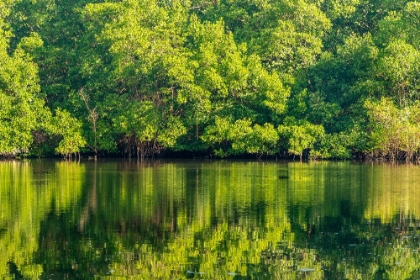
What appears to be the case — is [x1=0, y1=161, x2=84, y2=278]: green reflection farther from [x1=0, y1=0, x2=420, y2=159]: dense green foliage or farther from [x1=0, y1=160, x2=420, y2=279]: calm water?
[x1=0, y1=0, x2=420, y2=159]: dense green foliage

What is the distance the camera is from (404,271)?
61.9 feet

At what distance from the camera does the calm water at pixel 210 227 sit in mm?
19266

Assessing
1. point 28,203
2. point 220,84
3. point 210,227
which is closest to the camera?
point 210,227

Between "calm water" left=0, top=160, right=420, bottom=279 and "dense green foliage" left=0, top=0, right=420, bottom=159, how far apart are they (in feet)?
61.7

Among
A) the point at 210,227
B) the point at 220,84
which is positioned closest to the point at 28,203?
the point at 210,227

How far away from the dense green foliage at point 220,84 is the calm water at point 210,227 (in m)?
18.8

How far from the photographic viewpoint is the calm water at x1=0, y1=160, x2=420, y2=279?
758 inches

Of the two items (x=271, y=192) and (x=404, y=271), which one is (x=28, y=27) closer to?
(x=271, y=192)

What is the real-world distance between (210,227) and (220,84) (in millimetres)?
38572

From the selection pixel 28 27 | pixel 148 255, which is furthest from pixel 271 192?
pixel 28 27

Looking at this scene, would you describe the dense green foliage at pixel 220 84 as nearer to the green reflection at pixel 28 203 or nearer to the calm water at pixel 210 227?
the green reflection at pixel 28 203

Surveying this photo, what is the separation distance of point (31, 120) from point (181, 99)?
11956mm

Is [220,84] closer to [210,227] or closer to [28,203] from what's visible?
[28,203]

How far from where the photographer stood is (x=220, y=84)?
63.2 m
